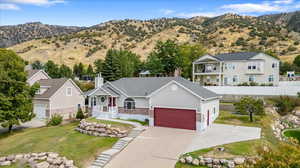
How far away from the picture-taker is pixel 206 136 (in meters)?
19.0

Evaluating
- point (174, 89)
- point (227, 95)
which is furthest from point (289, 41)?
point (174, 89)

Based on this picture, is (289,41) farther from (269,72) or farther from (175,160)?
(175,160)

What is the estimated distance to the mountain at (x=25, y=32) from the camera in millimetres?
133625

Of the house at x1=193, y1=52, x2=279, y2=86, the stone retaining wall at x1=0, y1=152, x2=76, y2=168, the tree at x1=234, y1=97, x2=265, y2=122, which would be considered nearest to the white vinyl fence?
the house at x1=193, y1=52, x2=279, y2=86

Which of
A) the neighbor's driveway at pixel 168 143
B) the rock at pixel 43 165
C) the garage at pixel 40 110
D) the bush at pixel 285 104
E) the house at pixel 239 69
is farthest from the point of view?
the house at pixel 239 69

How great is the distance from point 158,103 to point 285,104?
1858 cm

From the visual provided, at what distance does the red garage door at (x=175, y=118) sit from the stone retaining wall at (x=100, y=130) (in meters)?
4.13

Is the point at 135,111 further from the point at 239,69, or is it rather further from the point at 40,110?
the point at 239,69

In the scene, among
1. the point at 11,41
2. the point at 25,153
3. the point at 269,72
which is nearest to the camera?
the point at 25,153

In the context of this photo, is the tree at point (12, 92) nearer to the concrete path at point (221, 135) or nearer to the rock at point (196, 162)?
the concrete path at point (221, 135)

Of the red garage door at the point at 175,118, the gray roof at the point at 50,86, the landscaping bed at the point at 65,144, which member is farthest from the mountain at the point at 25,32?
the red garage door at the point at 175,118

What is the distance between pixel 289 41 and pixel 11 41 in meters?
150

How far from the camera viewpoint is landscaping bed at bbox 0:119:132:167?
16.6m

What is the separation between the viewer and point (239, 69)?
41.1 metres
